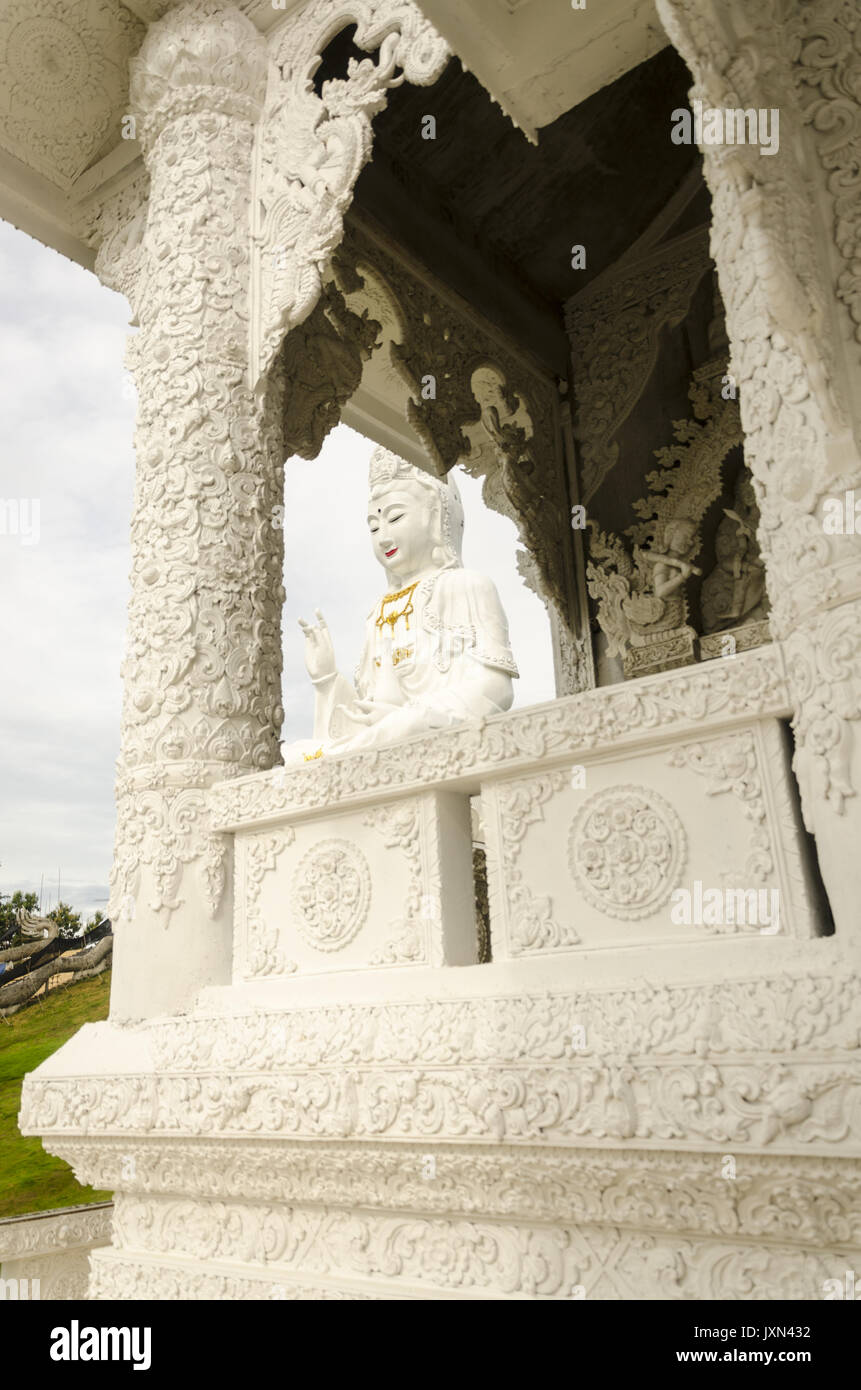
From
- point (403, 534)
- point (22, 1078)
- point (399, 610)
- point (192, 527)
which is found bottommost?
point (22, 1078)

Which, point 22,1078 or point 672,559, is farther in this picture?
point 22,1078

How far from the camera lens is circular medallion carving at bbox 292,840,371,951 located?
3219mm

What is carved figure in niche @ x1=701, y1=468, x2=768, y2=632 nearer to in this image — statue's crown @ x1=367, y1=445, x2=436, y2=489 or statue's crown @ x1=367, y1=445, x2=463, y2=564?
statue's crown @ x1=367, y1=445, x2=463, y2=564

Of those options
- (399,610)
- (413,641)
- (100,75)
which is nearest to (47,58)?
(100,75)

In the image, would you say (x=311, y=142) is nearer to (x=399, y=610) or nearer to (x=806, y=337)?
(x=399, y=610)

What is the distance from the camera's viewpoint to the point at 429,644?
4.21m

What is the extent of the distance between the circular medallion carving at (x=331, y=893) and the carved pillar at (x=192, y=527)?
42cm

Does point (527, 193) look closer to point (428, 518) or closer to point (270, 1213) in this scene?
point (428, 518)

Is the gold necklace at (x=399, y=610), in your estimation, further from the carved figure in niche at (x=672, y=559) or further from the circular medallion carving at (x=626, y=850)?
the carved figure in niche at (x=672, y=559)

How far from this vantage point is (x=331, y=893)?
3299 millimetres

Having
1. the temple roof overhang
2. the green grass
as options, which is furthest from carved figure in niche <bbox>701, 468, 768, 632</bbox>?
the green grass

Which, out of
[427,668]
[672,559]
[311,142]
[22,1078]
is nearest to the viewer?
[427,668]

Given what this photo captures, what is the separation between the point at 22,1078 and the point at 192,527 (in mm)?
4321

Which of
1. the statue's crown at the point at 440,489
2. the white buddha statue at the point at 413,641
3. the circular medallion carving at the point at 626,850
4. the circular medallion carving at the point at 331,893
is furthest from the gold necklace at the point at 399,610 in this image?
the circular medallion carving at the point at 626,850
